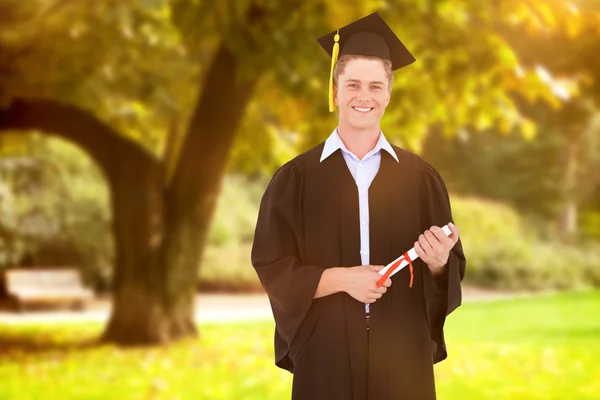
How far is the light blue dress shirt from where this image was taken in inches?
112

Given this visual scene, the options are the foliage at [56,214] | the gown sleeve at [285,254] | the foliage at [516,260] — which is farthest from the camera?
the foliage at [516,260]

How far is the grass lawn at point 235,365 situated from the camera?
7598 millimetres

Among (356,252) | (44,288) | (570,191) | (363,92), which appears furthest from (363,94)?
(570,191)

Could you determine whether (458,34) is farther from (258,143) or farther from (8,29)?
(8,29)

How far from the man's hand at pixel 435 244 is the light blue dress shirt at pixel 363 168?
0.69ft

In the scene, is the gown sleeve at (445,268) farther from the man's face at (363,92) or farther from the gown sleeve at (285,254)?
the gown sleeve at (285,254)

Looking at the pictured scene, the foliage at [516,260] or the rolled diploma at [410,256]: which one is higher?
the foliage at [516,260]

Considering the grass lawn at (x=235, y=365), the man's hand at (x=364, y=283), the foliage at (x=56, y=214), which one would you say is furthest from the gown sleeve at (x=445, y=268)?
the foliage at (x=56, y=214)

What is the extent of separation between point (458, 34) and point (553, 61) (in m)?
13.4

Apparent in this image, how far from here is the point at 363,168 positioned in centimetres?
290

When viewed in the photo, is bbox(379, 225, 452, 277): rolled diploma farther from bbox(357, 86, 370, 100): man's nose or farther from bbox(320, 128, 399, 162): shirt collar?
bbox(357, 86, 370, 100): man's nose

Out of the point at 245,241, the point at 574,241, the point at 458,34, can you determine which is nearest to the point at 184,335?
the point at 458,34

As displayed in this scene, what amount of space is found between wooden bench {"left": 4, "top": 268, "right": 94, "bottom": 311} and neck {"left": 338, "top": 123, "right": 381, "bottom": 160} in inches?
577

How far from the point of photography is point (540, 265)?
67.3 feet
